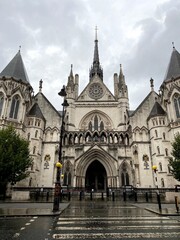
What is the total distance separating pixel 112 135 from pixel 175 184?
12.2 metres

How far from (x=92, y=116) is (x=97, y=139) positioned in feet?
21.1

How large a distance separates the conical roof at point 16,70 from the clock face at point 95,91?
13884 millimetres

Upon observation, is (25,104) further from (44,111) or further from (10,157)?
(10,157)

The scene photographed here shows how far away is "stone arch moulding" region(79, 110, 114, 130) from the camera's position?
36125mm

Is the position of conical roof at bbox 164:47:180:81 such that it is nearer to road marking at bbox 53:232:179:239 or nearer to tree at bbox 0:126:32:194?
tree at bbox 0:126:32:194

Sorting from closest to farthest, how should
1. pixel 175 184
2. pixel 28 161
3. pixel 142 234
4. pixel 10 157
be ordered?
pixel 142 234, pixel 10 157, pixel 28 161, pixel 175 184

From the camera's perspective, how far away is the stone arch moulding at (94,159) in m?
28.3

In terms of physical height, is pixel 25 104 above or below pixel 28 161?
above

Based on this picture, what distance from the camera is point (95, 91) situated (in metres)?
39.4

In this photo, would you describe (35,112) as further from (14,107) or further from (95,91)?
(95,91)

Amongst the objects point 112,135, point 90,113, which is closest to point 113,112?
point 90,113

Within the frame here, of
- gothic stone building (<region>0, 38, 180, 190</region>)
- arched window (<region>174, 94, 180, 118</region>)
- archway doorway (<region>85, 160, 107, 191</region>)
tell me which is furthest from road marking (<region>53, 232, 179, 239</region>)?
archway doorway (<region>85, 160, 107, 191</region>)

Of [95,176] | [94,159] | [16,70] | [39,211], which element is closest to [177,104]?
[94,159]

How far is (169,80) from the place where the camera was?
29.3 meters
